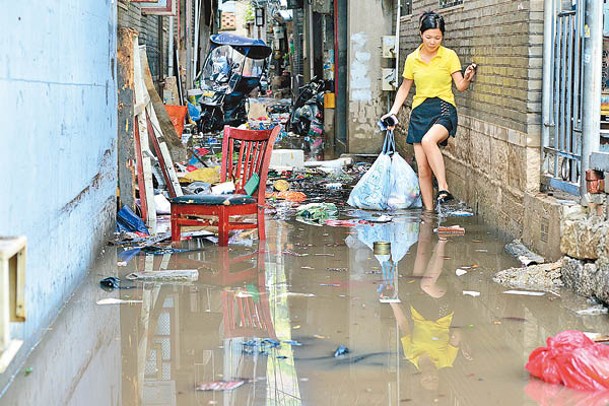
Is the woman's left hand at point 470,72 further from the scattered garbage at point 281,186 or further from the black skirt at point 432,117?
the scattered garbage at point 281,186

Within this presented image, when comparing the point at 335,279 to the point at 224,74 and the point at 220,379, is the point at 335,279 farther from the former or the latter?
the point at 224,74

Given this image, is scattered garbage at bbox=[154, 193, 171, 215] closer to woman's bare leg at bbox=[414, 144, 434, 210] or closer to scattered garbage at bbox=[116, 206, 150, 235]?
scattered garbage at bbox=[116, 206, 150, 235]

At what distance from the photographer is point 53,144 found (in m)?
5.94

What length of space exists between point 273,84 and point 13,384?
39626mm

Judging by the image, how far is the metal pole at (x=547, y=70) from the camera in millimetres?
7859

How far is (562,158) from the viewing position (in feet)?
25.4

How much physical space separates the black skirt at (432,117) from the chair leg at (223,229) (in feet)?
8.89

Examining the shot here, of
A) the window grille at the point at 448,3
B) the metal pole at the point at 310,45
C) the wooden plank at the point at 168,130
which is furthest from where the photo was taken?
the metal pole at the point at 310,45

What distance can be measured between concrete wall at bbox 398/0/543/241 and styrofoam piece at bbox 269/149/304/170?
362cm

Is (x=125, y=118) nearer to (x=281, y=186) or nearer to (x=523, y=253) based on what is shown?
(x=281, y=186)

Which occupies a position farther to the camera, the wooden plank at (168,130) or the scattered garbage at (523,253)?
the wooden plank at (168,130)

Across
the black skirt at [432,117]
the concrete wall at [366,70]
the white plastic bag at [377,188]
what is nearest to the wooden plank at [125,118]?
the white plastic bag at [377,188]

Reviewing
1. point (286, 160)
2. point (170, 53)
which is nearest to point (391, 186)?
point (286, 160)

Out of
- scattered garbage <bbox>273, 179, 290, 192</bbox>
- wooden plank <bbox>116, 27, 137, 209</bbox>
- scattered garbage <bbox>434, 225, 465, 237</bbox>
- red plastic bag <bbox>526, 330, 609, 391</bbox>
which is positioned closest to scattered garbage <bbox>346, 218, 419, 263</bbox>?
scattered garbage <bbox>434, 225, 465, 237</bbox>
